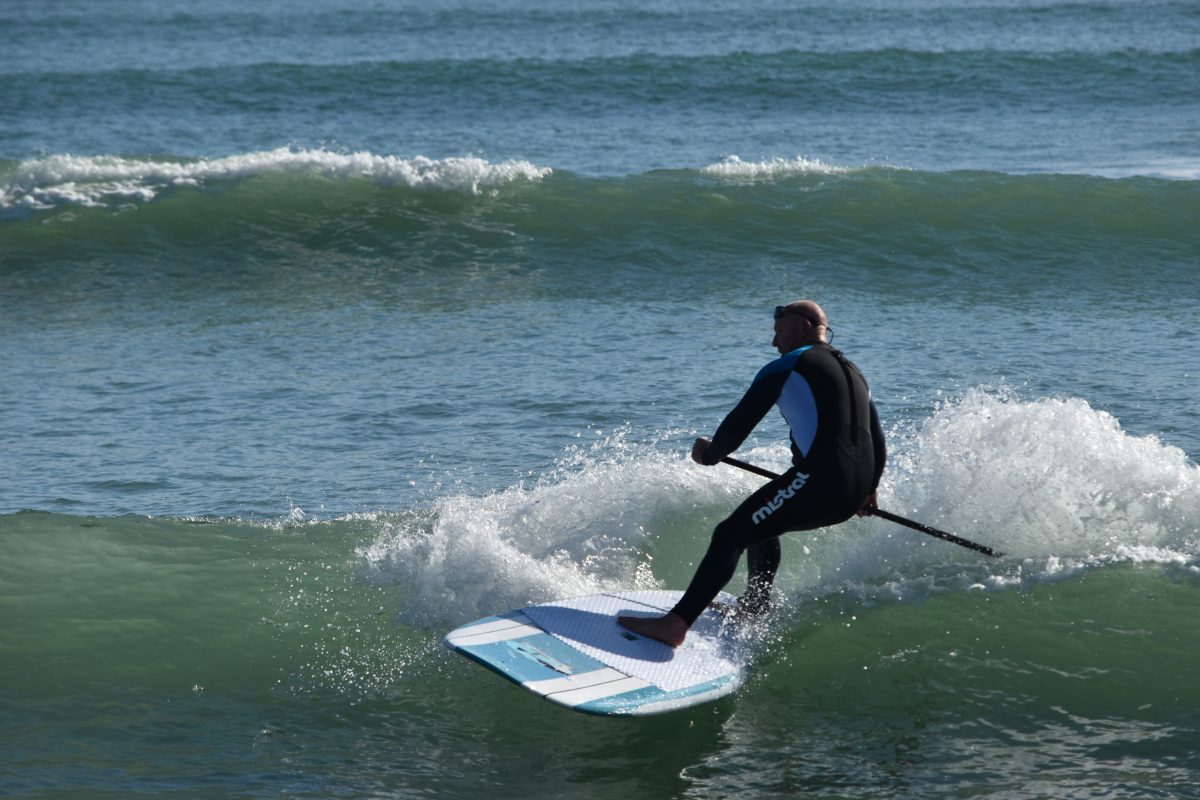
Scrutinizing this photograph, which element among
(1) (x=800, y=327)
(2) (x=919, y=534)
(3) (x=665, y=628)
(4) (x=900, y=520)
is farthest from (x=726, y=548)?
(2) (x=919, y=534)

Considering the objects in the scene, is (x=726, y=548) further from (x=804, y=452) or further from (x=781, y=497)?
(x=804, y=452)

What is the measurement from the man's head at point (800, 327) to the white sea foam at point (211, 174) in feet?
39.9

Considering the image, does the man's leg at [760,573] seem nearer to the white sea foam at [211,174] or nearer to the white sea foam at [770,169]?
the white sea foam at [211,174]

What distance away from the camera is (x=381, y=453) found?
372 inches

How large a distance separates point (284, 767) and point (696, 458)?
6.93 ft

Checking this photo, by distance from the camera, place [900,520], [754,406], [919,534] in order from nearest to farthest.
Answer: [754,406] → [900,520] → [919,534]

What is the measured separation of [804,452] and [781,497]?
22 centimetres

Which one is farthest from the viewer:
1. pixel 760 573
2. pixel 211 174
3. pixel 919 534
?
pixel 211 174

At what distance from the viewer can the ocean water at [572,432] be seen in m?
5.81

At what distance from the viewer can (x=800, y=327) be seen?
5961 millimetres

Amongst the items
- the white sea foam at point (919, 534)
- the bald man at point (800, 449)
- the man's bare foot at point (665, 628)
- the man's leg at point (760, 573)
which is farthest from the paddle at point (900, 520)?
the man's bare foot at point (665, 628)

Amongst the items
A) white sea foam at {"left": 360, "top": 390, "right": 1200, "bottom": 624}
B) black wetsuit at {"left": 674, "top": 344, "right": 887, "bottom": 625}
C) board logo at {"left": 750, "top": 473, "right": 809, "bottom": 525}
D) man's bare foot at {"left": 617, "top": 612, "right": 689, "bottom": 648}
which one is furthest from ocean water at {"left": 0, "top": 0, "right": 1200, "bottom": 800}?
board logo at {"left": 750, "top": 473, "right": 809, "bottom": 525}

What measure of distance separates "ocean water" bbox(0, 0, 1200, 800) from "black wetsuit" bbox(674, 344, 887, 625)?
707mm

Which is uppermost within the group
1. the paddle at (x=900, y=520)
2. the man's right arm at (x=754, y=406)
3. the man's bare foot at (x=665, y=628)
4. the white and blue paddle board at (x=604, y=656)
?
the man's right arm at (x=754, y=406)
